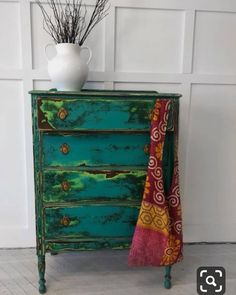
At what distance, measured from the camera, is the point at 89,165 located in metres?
1.39

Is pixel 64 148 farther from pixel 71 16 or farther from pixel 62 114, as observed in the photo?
pixel 71 16

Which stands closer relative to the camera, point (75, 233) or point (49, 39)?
point (75, 233)

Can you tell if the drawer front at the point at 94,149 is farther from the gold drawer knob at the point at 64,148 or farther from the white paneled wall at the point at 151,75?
the white paneled wall at the point at 151,75

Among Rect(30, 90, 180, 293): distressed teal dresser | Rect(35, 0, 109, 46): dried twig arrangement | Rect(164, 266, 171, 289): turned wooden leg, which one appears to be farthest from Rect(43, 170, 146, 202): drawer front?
Rect(35, 0, 109, 46): dried twig arrangement

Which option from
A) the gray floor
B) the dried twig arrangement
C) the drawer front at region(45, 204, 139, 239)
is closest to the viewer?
the drawer front at region(45, 204, 139, 239)

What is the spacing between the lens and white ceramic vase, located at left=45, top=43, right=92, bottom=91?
4.74ft

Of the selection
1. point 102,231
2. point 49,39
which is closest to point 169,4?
point 49,39

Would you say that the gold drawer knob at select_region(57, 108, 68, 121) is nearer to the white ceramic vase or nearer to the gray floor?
the white ceramic vase

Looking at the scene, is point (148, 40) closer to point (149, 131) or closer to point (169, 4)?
point (169, 4)

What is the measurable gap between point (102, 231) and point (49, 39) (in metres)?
1.10

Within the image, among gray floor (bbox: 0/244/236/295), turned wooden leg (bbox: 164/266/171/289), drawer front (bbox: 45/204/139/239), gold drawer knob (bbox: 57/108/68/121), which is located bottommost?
gray floor (bbox: 0/244/236/295)

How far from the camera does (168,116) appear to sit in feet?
4.48

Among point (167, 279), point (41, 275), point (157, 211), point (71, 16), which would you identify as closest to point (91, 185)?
point (157, 211)

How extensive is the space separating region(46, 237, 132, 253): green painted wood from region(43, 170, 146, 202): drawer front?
21 cm
